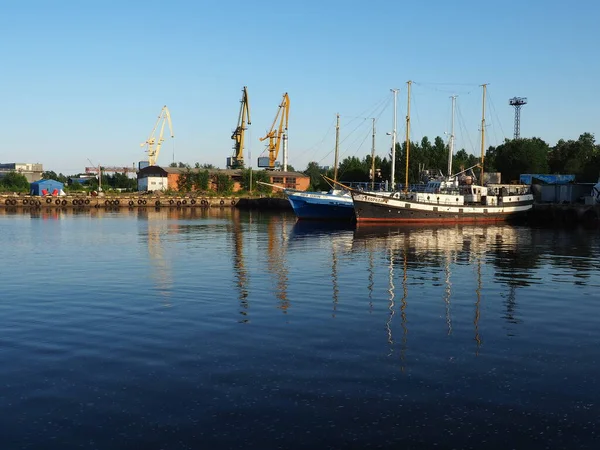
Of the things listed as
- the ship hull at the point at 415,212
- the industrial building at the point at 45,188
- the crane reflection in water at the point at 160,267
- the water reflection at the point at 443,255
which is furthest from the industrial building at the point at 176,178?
the crane reflection in water at the point at 160,267

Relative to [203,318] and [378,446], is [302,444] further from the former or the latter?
[203,318]

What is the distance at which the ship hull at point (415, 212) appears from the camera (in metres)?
78.5

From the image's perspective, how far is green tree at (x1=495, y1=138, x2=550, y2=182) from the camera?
13850 cm

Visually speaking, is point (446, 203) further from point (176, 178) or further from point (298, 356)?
point (176, 178)

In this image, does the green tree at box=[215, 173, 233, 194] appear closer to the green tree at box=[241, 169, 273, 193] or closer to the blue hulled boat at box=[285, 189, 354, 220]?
the green tree at box=[241, 169, 273, 193]

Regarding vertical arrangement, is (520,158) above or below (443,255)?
above

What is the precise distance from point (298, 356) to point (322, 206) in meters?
74.2

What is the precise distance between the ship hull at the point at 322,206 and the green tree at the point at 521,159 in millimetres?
67568

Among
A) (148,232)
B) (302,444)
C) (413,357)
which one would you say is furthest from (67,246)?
(302,444)

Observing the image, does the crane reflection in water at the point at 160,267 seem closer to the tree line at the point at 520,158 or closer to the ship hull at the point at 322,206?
the ship hull at the point at 322,206

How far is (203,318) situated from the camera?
2273 centimetres

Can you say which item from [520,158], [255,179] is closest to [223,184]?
[255,179]

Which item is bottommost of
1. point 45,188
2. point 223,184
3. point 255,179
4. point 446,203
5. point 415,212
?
point 415,212

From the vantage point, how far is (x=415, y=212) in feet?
264
